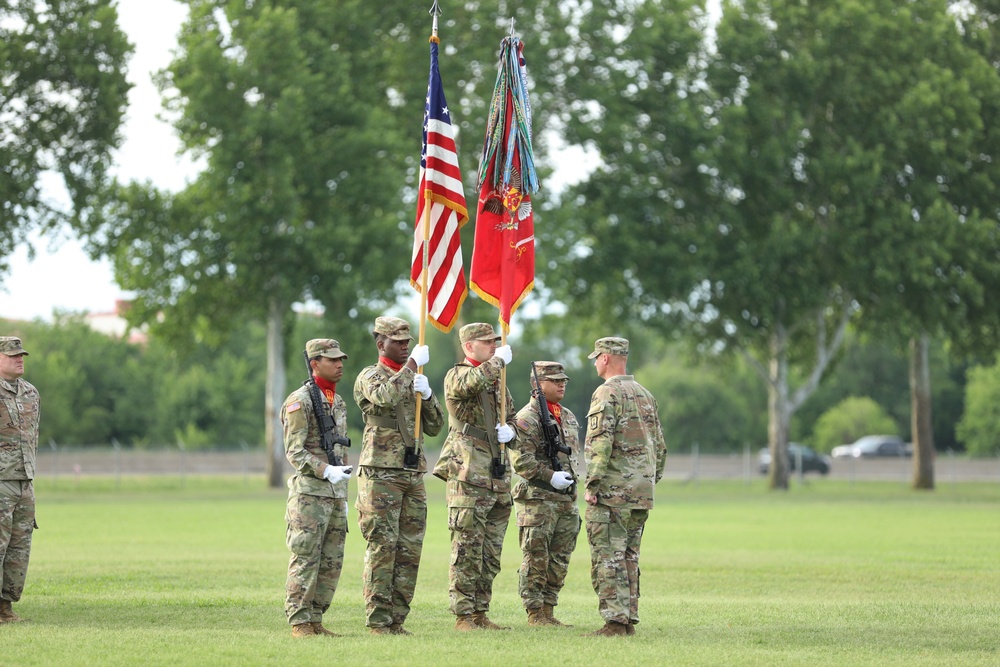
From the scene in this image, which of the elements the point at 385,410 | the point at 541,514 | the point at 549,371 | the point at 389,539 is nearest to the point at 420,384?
the point at 385,410

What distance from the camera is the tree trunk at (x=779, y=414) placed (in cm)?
4597

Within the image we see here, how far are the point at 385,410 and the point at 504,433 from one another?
3.21 ft

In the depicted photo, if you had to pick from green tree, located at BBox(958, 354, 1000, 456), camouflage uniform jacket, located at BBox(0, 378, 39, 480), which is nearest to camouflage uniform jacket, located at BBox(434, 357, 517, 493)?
camouflage uniform jacket, located at BBox(0, 378, 39, 480)

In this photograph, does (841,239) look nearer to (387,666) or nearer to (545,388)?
(545,388)

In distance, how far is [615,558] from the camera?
37.1ft

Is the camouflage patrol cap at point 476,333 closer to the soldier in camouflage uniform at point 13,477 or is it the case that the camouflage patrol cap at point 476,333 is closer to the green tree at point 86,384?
the soldier in camouflage uniform at point 13,477

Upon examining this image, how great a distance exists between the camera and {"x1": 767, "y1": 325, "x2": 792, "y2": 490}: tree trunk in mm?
45969

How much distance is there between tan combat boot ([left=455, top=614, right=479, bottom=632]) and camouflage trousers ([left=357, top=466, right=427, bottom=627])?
0.48 meters

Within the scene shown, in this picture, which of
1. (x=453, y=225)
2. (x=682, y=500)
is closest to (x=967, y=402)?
(x=682, y=500)

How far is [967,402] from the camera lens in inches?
3275

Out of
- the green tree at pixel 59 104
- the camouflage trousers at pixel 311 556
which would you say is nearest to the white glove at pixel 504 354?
the camouflage trousers at pixel 311 556

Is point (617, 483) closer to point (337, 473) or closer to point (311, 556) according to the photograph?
point (337, 473)

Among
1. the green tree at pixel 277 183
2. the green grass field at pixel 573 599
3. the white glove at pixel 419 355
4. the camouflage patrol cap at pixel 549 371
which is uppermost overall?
the green tree at pixel 277 183

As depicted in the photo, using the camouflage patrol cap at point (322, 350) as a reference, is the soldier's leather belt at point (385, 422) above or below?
below
